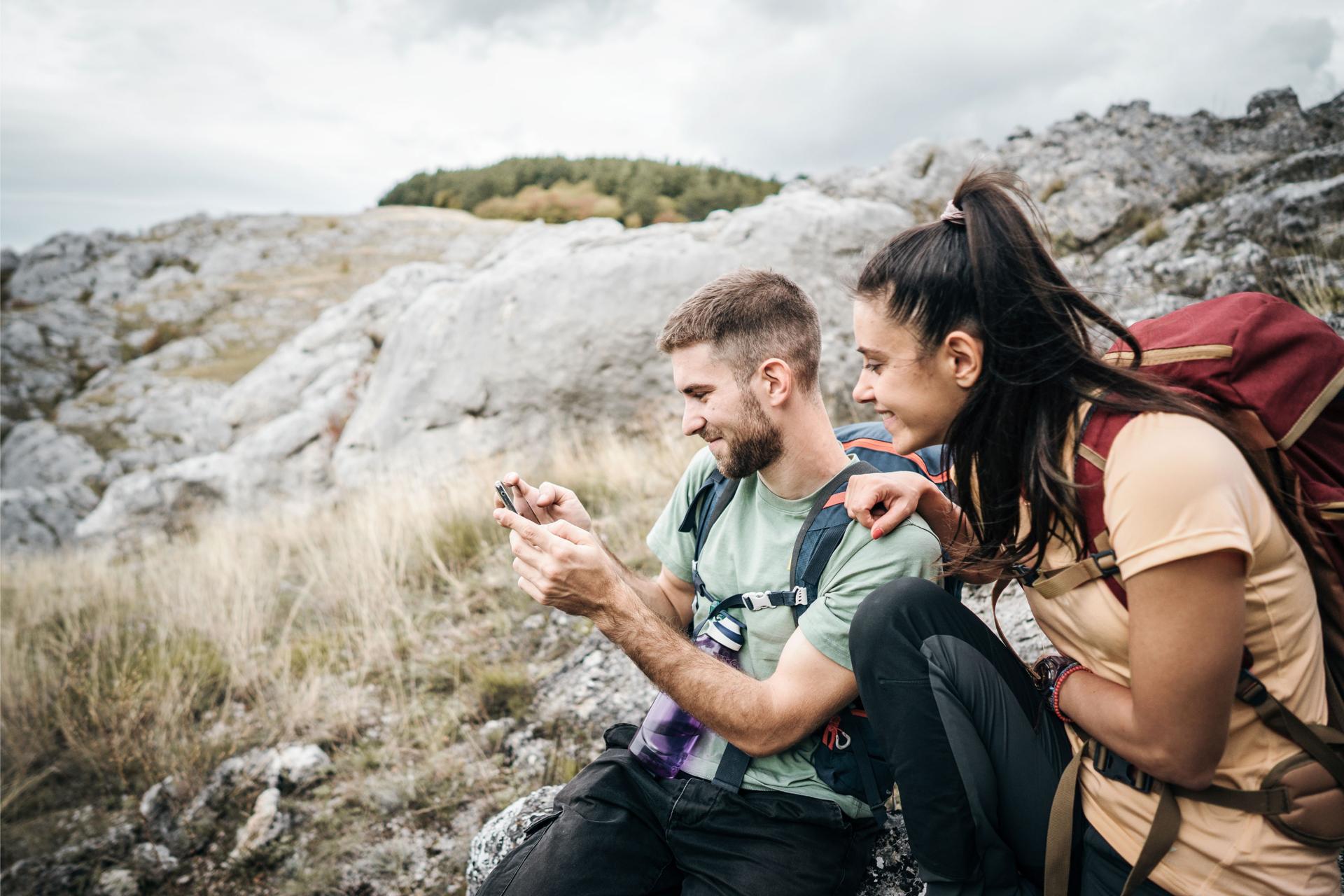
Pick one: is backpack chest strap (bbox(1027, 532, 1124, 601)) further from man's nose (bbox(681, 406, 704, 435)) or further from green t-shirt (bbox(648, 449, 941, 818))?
man's nose (bbox(681, 406, 704, 435))

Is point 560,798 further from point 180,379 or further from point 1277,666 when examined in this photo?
point 180,379

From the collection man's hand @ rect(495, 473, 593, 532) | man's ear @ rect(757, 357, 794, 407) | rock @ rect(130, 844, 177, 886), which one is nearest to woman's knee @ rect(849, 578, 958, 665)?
man's ear @ rect(757, 357, 794, 407)

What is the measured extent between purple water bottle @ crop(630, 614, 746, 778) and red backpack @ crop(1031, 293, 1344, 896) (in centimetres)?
94

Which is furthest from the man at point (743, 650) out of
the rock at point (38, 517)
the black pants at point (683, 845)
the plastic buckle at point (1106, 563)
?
the rock at point (38, 517)

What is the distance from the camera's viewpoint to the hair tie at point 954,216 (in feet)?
5.63

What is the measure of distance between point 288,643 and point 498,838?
3.46 metres

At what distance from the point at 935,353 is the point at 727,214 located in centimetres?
890

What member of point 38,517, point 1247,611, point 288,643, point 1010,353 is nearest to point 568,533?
point 1010,353

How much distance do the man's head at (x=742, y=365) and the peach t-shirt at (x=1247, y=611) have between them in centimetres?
100

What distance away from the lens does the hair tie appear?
5.63 ft

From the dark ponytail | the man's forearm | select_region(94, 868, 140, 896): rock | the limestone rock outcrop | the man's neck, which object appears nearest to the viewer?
the dark ponytail

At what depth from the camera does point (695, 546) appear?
2.42 meters

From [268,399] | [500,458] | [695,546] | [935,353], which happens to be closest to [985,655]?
[935,353]

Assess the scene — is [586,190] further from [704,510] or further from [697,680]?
[697,680]
